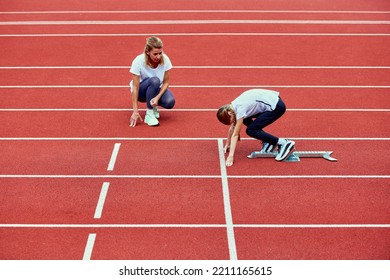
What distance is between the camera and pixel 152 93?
29.8 ft

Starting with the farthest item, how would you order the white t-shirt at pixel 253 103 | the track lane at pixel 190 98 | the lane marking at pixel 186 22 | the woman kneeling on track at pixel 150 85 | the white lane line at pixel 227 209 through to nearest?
the lane marking at pixel 186 22 < the track lane at pixel 190 98 < the woman kneeling on track at pixel 150 85 < the white t-shirt at pixel 253 103 < the white lane line at pixel 227 209

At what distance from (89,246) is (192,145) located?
2.62 metres

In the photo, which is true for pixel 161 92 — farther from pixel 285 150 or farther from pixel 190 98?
pixel 285 150

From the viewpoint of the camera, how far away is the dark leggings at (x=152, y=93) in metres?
9.05

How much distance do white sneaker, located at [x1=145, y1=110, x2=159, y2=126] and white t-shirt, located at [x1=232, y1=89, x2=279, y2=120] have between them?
1.51 metres

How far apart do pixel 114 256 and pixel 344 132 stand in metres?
3.90

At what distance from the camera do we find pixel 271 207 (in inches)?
268

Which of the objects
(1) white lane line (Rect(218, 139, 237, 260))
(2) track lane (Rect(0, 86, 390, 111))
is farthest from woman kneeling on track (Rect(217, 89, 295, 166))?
(2) track lane (Rect(0, 86, 390, 111))

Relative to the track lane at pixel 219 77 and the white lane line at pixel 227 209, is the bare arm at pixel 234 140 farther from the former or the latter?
the track lane at pixel 219 77

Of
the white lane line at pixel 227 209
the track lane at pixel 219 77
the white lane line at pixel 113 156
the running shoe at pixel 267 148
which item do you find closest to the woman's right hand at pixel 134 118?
the white lane line at pixel 113 156

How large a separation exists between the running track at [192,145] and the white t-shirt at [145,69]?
0.60 meters

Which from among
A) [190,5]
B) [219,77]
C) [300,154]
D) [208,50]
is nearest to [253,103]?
[300,154]

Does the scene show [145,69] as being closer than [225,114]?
No

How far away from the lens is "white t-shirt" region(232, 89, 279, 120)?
7641 millimetres
